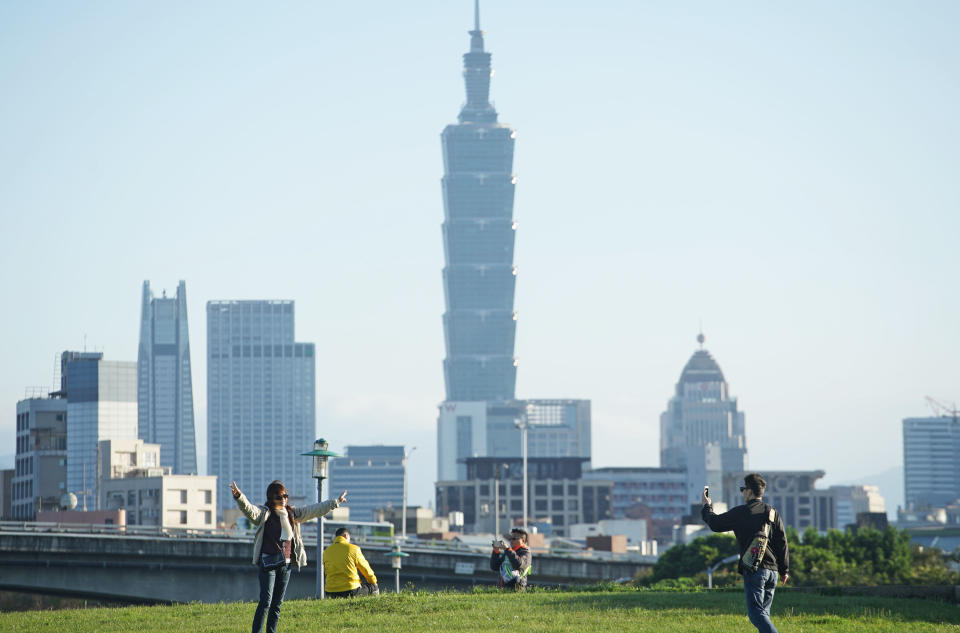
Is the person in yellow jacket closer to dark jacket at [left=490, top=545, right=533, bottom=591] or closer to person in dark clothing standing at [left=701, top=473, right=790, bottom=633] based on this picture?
dark jacket at [left=490, top=545, right=533, bottom=591]

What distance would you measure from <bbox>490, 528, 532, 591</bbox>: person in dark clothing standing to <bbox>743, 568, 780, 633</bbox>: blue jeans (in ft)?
31.4

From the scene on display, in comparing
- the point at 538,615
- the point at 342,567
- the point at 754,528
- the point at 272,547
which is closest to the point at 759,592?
the point at 754,528

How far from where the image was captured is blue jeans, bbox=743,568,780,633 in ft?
66.0

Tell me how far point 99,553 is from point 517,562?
52141mm

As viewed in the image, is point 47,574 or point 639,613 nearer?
point 639,613

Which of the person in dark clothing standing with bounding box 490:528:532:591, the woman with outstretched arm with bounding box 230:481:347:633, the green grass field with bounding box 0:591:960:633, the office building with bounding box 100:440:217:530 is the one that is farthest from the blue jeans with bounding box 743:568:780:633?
the office building with bounding box 100:440:217:530

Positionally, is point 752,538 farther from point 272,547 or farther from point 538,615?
point 272,547

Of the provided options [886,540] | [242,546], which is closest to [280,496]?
[242,546]

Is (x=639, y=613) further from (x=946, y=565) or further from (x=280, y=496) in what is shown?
(x=946, y=565)

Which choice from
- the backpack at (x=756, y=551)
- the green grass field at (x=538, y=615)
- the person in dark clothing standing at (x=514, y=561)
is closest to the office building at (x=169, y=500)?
the person in dark clothing standing at (x=514, y=561)

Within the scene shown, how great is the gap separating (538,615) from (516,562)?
5.16 metres

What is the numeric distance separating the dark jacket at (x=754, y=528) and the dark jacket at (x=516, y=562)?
10.3 metres

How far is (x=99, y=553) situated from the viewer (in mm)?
77688

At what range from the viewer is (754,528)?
20312 millimetres
